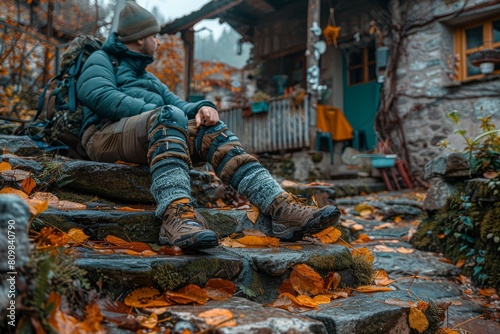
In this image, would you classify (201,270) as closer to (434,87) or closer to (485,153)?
(485,153)

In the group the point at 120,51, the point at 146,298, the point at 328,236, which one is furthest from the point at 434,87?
the point at 146,298

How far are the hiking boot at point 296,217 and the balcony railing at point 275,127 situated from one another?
5458 millimetres

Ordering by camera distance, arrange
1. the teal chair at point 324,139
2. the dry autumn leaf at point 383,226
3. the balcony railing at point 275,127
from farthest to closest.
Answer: the teal chair at point 324,139 → the balcony railing at point 275,127 → the dry autumn leaf at point 383,226

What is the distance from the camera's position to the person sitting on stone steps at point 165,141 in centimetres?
171

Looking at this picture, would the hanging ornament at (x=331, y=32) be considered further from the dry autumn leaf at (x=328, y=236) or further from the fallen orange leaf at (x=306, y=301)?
the fallen orange leaf at (x=306, y=301)

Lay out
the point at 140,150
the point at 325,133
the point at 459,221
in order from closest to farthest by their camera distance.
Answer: the point at 140,150 < the point at 459,221 < the point at 325,133

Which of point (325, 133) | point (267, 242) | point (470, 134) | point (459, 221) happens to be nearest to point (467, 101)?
point (470, 134)

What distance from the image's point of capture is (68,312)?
989 millimetres

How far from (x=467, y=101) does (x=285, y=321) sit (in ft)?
20.9

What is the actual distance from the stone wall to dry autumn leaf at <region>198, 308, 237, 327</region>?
6.21 metres

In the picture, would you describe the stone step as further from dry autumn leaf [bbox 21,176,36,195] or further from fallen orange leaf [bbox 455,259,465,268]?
fallen orange leaf [bbox 455,259,465,268]

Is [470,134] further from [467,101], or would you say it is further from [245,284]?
[245,284]

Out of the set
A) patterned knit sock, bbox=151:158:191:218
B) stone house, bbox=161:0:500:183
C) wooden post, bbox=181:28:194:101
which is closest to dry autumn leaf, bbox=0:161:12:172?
patterned knit sock, bbox=151:158:191:218

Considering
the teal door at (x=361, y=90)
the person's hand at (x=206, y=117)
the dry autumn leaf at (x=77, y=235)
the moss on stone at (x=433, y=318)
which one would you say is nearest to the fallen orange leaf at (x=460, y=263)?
the moss on stone at (x=433, y=318)
